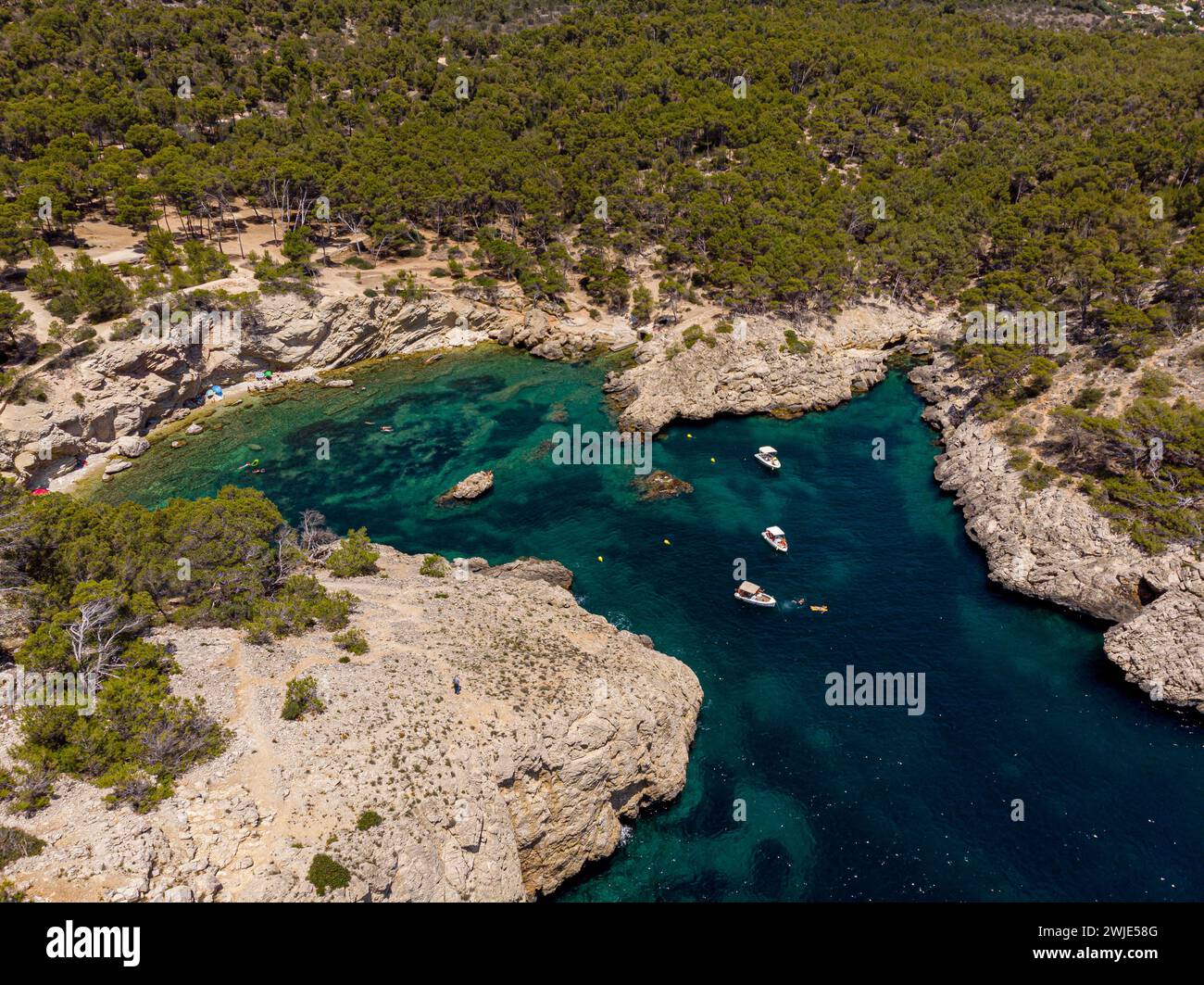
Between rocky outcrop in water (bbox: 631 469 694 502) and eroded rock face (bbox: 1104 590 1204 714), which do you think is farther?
rocky outcrop in water (bbox: 631 469 694 502)

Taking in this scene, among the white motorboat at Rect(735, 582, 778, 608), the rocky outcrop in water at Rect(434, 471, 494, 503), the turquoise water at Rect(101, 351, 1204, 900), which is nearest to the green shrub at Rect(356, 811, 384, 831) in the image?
the turquoise water at Rect(101, 351, 1204, 900)

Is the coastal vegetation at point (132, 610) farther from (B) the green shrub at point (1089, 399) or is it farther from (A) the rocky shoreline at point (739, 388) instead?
(B) the green shrub at point (1089, 399)

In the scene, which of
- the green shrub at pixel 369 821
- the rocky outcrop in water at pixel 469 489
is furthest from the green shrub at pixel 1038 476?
the green shrub at pixel 369 821

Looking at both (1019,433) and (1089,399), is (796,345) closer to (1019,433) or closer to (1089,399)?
(1019,433)

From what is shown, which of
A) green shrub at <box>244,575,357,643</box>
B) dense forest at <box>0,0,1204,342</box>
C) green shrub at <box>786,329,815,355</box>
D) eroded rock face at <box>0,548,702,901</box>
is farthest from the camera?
dense forest at <box>0,0,1204,342</box>

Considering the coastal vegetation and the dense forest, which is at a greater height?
the dense forest

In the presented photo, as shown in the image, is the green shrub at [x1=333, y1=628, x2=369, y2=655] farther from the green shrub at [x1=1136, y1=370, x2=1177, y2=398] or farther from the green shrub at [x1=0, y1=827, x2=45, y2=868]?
the green shrub at [x1=1136, y1=370, x2=1177, y2=398]

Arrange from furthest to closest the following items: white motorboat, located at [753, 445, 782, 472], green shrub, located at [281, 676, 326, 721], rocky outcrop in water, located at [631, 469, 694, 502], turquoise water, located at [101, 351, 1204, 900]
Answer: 1. white motorboat, located at [753, 445, 782, 472]
2. rocky outcrop in water, located at [631, 469, 694, 502]
3. turquoise water, located at [101, 351, 1204, 900]
4. green shrub, located at [281, 676, 326, 721]
